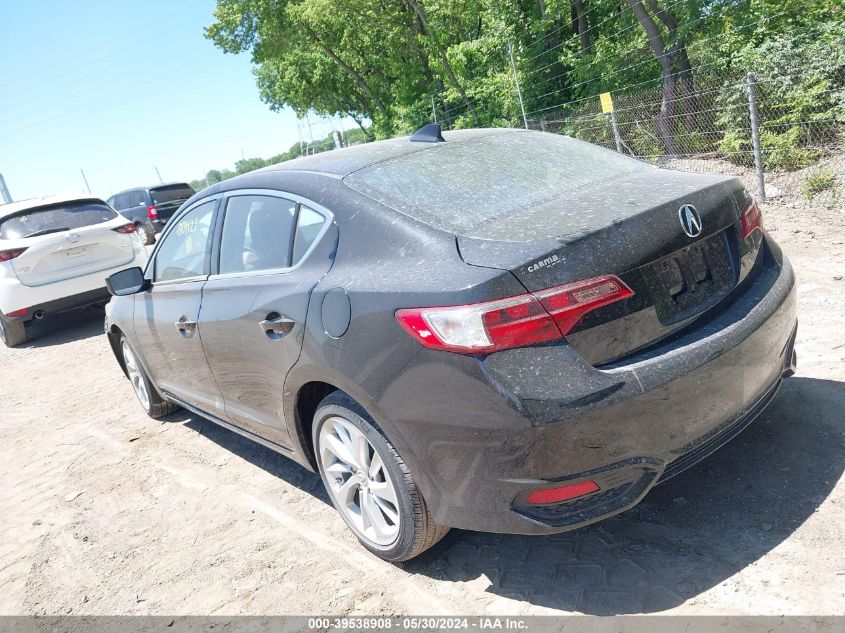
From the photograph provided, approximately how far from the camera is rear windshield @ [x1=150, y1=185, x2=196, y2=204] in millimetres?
18828

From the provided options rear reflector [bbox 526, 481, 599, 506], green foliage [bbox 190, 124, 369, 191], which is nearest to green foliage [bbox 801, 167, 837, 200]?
rear reflector [bbox 526, 481, 599, 506]

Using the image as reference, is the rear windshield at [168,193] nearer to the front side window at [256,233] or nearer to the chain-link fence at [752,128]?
the chain-link fence at [752,128]

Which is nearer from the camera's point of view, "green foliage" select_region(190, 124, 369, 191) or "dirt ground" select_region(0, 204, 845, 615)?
"dirt ground" select_region(0, 204, 845, 615)

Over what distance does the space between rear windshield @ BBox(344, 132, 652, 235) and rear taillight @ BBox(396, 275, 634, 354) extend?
0.44 m

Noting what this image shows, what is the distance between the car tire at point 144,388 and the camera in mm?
5281

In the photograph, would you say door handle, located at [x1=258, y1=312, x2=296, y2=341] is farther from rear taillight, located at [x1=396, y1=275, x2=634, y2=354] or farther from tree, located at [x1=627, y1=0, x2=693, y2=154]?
tree, located at [x1=627, y1=0, x2=693, y2=154]

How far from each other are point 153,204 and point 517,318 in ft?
59.8

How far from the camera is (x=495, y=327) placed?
2.25 m

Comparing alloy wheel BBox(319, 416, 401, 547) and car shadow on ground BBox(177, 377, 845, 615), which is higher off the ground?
alloy wheel BBox(319, 416, 401, 547)

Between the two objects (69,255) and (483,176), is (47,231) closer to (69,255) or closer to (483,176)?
(69,255)

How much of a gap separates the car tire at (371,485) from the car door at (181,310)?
1140mm

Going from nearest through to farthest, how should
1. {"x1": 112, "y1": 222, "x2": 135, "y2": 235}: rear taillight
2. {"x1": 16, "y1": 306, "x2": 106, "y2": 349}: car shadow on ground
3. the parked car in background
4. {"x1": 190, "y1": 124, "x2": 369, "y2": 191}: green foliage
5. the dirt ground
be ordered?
the dirt ground → {"x1": 112, "y1": 222, "x2": 135, "y2": 235}: rear taillight → {"x1": 16, "y1": 306, "x2": 106, "y2": 349}: car shadow on ground → the parked car in background → {"x1": 190, "y1": 124, "x2": 369, "y2": 191}: green foliage

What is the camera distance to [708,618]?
7.55 ft

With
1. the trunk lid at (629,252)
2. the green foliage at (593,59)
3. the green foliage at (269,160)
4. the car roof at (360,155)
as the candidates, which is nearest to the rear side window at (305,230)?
the car roof at (360,155)
